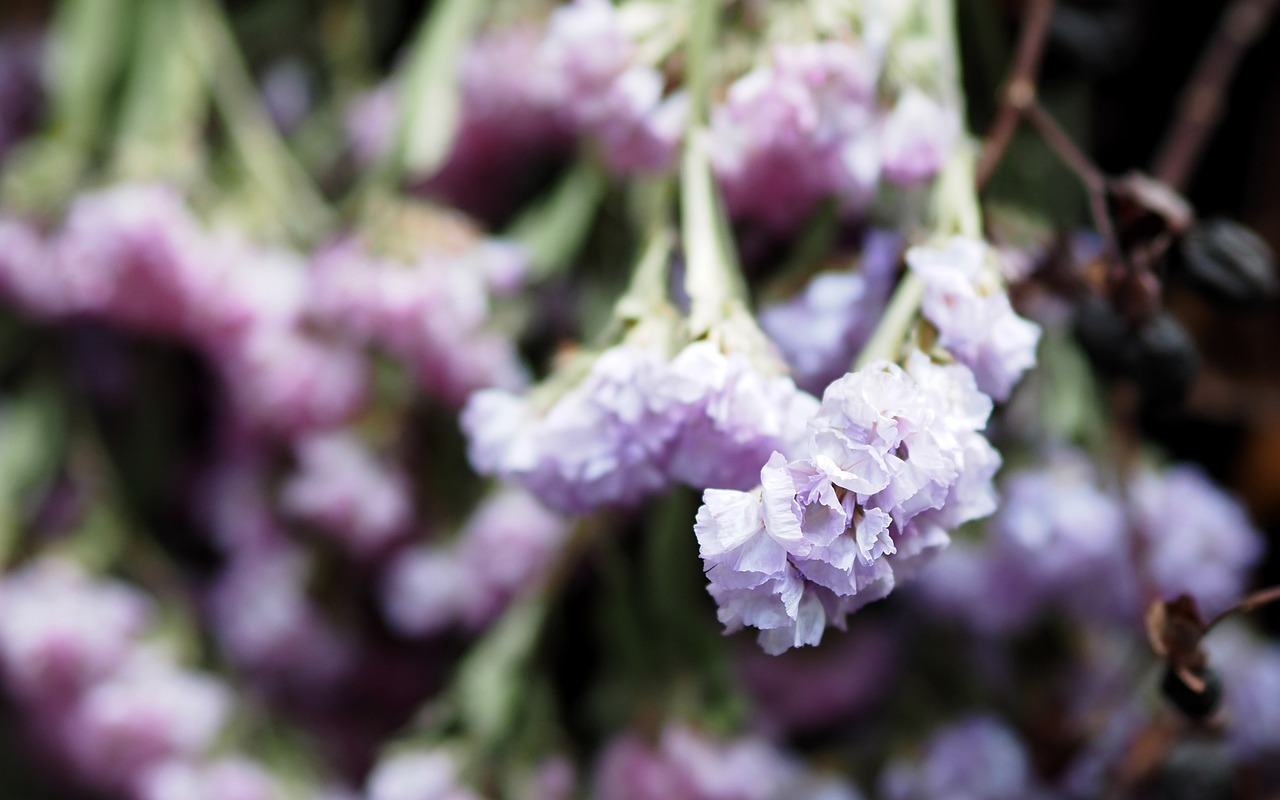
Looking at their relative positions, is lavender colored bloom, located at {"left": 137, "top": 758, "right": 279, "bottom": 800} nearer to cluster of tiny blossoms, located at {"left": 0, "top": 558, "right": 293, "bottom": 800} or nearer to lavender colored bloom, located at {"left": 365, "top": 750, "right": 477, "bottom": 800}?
cluster of tiny blossoms, located at {"left": 0, "top": 558, "right": 293, "bottom": 800}

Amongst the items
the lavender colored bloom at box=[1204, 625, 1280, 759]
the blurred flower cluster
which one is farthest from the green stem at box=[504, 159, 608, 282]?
the lavender colored bloom at box=[1204, 625, 1280, 759]

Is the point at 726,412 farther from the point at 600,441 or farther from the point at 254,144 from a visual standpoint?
the point at 254,144

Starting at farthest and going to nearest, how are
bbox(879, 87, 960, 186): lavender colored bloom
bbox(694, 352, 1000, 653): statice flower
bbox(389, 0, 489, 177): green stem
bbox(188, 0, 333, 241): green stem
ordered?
bbox(188, 0, 333, 241): green stem → bbox(389, 0, 489, 177): green stem → bbox(879, 87, 960, 186): lavender colored bloom → bbox(694, 352, 1000, 653): statice flower

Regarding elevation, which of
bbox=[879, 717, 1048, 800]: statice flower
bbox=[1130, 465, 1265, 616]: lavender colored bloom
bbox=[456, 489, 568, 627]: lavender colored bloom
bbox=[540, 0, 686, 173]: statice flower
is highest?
bbox=[540, 0, 686, 173]: statice flower

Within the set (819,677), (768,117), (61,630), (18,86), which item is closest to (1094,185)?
(768,117)

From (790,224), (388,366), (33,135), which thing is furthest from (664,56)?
(33,135)

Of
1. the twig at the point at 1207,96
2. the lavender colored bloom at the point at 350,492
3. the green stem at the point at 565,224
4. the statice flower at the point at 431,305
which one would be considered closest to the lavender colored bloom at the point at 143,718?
the lavender colored bloom at the point at 350,492

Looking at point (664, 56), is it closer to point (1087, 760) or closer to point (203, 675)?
point (1087, 760)

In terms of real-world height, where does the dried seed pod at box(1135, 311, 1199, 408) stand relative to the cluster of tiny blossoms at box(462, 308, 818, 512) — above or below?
below
